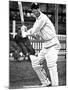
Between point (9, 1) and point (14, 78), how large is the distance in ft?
4.15

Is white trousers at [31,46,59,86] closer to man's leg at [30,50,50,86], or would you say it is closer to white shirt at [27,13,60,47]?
man's leg at [30,50,50,86]

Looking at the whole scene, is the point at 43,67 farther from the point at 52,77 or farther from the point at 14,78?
the point at 14,78

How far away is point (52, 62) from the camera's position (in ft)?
16.1

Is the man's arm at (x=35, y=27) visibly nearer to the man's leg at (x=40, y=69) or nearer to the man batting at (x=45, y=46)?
the man batting at (x=45, y=46)

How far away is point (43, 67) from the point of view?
490 centimetres

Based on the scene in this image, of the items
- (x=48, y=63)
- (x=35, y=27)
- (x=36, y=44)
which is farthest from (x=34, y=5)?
(x=48, y=63)

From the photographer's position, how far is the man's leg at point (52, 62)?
4.89m

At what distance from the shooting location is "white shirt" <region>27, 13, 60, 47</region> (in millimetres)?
4793

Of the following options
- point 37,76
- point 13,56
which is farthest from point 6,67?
point 37,76

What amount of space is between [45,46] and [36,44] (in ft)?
0.54

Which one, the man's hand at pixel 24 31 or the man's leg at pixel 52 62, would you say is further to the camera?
the man's leg at pixel 52 62

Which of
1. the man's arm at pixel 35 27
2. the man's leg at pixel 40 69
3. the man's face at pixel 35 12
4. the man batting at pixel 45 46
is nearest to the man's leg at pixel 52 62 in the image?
the man batting at pixel 45 46

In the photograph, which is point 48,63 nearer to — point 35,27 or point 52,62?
point 52,62

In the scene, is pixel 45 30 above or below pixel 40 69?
above
